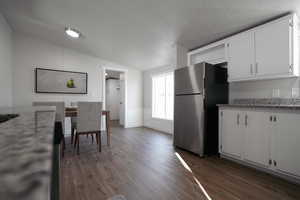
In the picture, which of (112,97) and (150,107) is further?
(112,97)

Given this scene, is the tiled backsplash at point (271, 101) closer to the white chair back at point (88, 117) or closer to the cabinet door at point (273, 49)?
the cabinet door at point (273, 49)

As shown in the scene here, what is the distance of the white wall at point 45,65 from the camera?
11.9ft

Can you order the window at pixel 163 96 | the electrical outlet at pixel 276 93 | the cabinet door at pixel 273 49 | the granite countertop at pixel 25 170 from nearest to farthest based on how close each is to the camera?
the granite countertop at pixel 25 170 → the cabinet door at pixel 273 49 → the electrical outlet at pixel 276 93 → the window at pixel 163 96

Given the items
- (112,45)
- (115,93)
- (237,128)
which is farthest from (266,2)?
(115,93)

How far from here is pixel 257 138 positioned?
6.72ft

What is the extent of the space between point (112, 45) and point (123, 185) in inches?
122

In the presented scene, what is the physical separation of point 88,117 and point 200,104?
2048mm

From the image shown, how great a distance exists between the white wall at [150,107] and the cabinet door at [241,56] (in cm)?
200

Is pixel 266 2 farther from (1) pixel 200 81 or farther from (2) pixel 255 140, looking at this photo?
(2) pixel 255 140

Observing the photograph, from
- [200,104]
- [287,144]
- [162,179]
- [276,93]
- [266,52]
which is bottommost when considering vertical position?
[162,179]

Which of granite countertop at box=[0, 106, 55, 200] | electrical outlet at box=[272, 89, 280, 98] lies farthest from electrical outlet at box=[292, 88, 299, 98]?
granite countertop at box=[0, 106, 55, 200]

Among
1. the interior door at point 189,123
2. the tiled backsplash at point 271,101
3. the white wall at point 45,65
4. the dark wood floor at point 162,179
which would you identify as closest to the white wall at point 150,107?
the white wall at point 45,65

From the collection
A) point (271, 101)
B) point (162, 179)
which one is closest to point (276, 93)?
point (271, 101)

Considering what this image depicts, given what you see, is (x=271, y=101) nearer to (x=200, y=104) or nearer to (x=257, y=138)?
(x=257, y=138)
